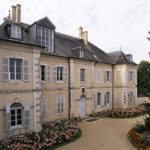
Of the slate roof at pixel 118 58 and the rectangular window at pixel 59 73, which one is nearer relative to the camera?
the rectangular window at pixel 59 73

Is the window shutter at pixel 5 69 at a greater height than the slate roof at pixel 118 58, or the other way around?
the slate roof at pixel 118 58

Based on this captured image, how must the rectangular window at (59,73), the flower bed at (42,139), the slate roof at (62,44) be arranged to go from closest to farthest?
the flower bed at (42,139)
the slate roof at (62,44)
the rectangular window at (59,73)

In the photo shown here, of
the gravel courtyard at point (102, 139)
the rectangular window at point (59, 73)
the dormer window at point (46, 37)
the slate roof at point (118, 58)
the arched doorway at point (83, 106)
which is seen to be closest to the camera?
the gravel courtyard at point (102, 139)

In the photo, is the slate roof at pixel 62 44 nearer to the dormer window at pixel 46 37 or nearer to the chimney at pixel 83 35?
the dormer window at pixel 46 37

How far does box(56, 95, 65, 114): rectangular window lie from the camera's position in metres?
12.6

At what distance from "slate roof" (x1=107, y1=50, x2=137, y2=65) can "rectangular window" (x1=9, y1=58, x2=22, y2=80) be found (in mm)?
14137

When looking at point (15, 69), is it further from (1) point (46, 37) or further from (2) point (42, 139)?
(2) point (42, 139)

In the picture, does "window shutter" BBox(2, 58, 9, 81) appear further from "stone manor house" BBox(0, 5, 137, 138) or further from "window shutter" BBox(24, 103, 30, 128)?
"window shutter" BBox(24, 103, 30, 128)

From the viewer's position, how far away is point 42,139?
26.2ft

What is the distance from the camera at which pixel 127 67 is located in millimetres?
18312

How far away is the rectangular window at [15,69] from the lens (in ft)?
27.9

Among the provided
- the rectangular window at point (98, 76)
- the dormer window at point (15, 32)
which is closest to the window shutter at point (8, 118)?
the dormer window at point (15, 32)

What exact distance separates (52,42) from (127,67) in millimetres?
11669

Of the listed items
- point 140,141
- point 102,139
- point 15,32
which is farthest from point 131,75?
point 15,32
